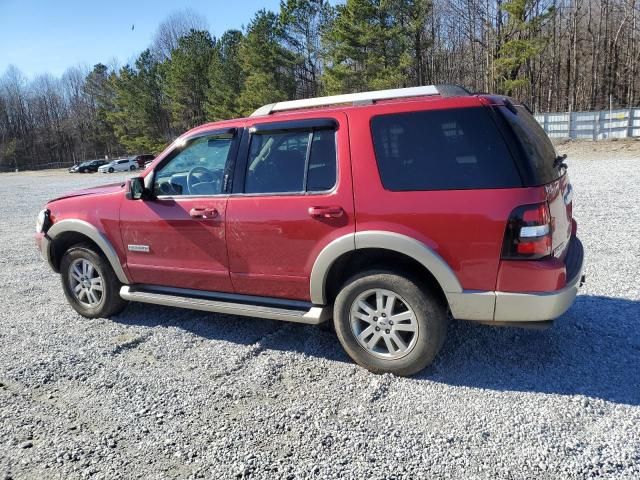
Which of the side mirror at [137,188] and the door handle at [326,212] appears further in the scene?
the side mirror at [137,188]

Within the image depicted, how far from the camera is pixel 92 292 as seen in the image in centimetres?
492

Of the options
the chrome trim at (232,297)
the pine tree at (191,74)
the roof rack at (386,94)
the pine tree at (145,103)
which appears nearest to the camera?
the roof rack at (386,94)

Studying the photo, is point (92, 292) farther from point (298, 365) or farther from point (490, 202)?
point (490, 202)

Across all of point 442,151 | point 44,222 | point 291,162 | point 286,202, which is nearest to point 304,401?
point 286,202

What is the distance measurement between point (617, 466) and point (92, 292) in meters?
4.62

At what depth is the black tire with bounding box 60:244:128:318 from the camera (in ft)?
15.6

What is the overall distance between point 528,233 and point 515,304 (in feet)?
1.54

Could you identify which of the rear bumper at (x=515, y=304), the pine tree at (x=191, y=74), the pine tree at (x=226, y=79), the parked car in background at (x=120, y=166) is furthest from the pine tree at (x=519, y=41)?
the parked car in background at (x=120, y=166)

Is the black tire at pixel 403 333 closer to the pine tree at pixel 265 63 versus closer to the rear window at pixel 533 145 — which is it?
the rear window at pixel 533 145

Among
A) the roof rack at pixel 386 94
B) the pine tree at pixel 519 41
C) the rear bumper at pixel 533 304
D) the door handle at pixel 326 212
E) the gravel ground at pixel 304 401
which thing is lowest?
the gravel ground at pixel 304 401

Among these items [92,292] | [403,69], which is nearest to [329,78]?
[403,69]

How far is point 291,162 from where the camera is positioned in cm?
375

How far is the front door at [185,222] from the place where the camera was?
4.02 m

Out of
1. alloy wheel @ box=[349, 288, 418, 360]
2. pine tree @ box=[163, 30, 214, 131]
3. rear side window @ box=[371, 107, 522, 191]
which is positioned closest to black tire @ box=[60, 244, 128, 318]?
alloy wheel @ box=[349, 288, 418, 360]
